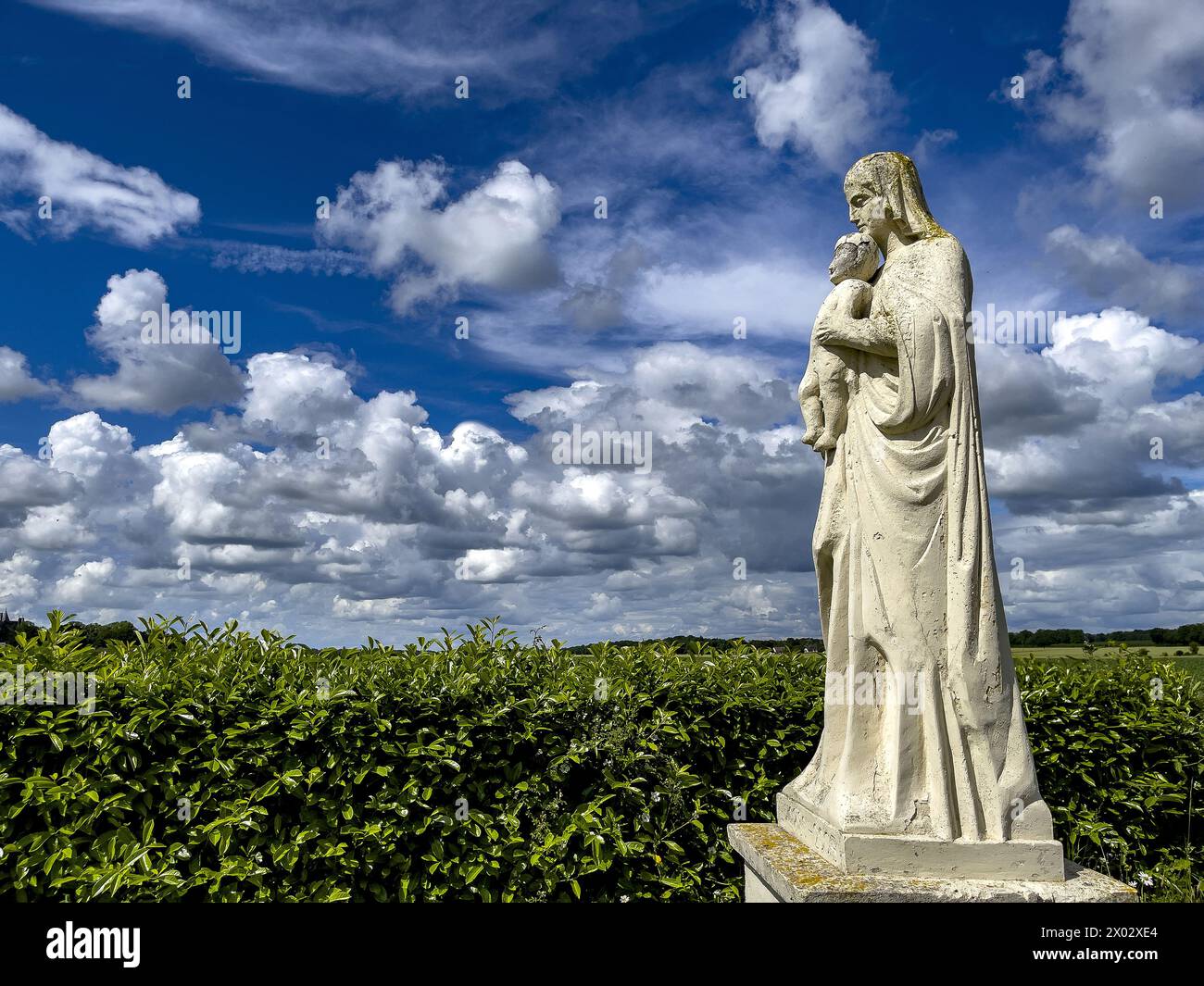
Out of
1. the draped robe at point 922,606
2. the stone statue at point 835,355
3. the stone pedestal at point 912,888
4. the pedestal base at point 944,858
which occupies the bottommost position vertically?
the stone pedestal at point 912,888

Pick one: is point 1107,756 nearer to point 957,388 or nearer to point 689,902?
point 689,902

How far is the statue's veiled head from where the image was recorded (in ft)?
15.8

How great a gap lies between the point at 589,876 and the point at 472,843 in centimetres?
87

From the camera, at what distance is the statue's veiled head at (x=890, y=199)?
4.83 metres

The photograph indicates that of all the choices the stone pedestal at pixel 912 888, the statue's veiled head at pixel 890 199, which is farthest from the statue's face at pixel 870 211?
the stone pedestal at pixel 912 888

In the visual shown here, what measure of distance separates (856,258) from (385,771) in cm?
419

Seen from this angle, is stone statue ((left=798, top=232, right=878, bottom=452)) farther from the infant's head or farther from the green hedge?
the green hedge

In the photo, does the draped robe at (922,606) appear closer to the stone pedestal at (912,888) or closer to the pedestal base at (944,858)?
the pedestal base at (944,858)

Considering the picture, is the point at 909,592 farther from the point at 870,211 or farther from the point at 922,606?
the point at 870,211

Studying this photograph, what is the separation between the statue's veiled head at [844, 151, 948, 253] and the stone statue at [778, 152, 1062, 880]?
0.01m

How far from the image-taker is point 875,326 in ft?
14.9

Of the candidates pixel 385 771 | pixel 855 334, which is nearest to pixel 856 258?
pixel 855 334

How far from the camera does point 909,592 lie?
4328mm
